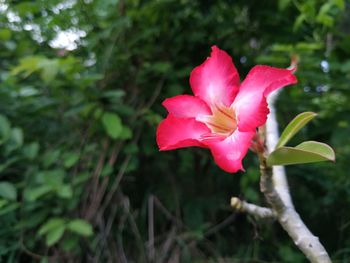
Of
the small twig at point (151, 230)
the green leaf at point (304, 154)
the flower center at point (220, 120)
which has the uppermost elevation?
the flower center at point (220, 120)

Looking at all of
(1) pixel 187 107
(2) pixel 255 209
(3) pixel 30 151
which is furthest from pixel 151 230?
(1) pixel 187 107

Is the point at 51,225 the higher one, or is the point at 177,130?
the point at 177,130

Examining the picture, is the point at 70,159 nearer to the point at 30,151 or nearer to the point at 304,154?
the point at 30,151

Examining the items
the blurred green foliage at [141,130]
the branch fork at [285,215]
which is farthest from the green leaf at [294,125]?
the blurred green foliage at [141,130]

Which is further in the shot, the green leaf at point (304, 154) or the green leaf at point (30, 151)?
the green leaf at point (30, 151)

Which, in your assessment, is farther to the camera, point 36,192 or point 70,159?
point 70,159

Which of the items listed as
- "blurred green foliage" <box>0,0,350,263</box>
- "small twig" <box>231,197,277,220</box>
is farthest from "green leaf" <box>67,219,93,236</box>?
"small twig" <box>231,197,277,220</box>

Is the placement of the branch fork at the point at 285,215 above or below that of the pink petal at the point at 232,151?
below

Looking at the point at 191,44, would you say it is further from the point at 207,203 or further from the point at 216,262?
the point at 216,262

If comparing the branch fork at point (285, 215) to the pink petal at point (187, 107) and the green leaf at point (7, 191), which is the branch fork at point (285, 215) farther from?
the green leaf at point (7, 191)
